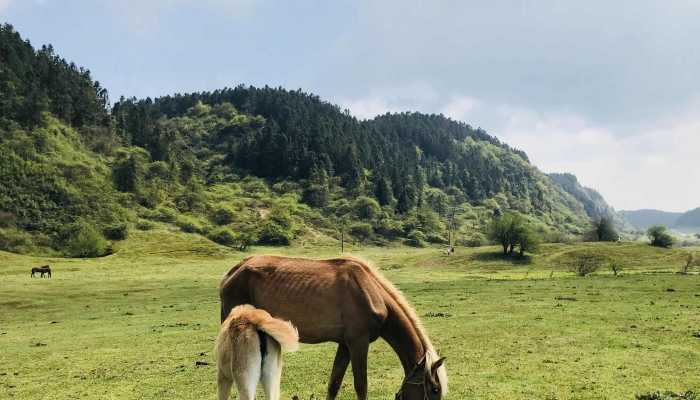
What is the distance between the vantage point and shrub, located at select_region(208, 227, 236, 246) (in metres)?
144

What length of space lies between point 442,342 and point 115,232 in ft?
393

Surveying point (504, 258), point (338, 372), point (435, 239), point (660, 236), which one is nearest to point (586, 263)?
point (504, 258)

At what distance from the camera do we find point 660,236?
101m

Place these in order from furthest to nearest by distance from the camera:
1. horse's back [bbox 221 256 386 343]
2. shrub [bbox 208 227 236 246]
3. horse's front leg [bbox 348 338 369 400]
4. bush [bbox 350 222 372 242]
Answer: bush [bbox 350 222 372 242]
shrub [bbox 208 227 236 246]
horse's back [bbox 221 256 386 343]
horse's front leg [bbox 348 338 369 400]

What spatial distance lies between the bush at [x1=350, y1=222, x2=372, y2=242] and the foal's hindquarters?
164078 millimetres

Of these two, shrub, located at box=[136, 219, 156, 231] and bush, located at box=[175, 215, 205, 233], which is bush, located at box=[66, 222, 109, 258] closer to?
shrub, located at box=[136, 219, 156, 231]

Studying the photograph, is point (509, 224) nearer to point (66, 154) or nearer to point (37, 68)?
point (66, 154)

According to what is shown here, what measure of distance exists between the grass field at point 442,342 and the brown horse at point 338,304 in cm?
480

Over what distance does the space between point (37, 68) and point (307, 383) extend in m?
205

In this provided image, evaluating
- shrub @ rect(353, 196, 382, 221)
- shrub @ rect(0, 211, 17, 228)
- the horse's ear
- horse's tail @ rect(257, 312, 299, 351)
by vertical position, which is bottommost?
the horse's ear

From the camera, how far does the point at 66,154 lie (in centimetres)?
15112

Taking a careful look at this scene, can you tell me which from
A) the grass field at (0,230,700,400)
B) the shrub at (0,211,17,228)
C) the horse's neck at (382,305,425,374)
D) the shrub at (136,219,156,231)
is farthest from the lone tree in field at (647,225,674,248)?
the shrub at (0,211,17,228)

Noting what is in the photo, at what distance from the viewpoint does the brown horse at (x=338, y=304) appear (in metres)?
9.88

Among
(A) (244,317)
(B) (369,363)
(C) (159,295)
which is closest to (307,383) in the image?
(B) (369,363)
